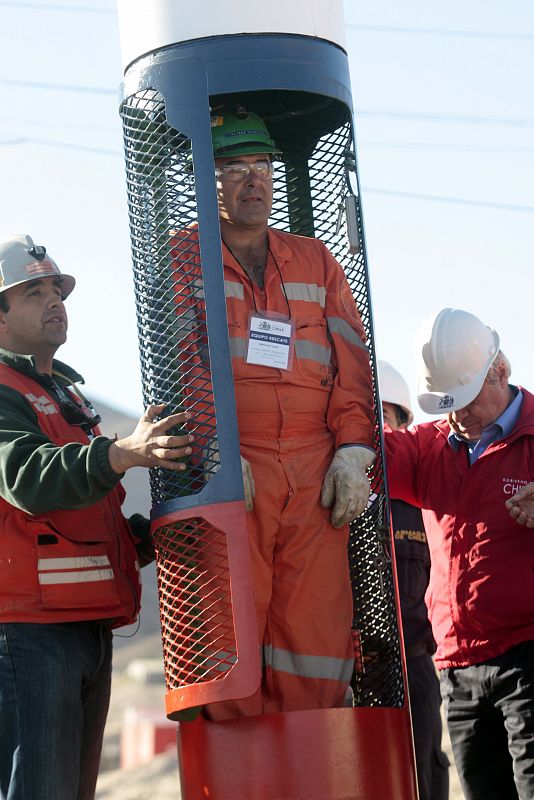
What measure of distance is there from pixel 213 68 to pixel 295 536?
1559 mm

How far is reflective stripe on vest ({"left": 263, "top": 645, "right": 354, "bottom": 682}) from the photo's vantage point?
169 inches

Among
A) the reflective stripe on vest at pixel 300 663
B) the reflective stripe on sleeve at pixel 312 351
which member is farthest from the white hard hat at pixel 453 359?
the reflective stripe on vest at pixel 300 663

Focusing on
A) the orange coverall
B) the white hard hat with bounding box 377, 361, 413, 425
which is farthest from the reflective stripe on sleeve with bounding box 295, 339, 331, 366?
the white hard hat with bounding box 377, 361, 413, 425

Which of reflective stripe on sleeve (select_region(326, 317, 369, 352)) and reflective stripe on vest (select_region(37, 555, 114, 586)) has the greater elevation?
reflective stripe on sleeve (select_region(326, 317, 369, 352))

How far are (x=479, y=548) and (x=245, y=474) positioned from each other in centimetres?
97

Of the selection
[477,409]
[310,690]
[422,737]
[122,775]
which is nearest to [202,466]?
[310,690]

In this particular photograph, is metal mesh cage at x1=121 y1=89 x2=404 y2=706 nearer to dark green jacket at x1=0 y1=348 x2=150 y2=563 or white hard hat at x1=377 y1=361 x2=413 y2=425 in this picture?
dark green jacket at x1=0 y1=348 x2=150 y2=563

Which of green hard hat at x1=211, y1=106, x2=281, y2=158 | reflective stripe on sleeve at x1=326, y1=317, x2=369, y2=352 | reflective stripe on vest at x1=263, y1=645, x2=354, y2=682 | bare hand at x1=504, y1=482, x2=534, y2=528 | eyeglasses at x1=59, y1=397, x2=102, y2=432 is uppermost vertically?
green hard hat at x1=211, y1=106, x2=281, y2=158

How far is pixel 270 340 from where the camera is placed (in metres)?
4.41

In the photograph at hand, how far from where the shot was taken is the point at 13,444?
164 inches

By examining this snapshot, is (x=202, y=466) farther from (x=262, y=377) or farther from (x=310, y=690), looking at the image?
(x=310, y=690)

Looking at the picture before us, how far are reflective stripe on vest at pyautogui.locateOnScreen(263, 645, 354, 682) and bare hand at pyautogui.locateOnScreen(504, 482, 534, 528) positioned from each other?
789 millimetres

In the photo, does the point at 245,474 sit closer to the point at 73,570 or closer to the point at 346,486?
the point at 346,486

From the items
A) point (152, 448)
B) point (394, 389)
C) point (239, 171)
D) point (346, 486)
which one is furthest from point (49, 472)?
point (394, 389)
